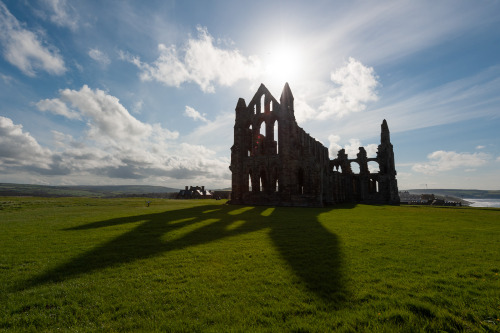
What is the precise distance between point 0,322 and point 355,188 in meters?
52.0

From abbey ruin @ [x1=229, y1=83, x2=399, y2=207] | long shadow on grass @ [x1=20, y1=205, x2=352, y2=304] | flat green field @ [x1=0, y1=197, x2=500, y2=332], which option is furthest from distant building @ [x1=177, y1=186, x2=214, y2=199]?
flat green field @ [x1=0, y1=197, x2=500, y2=332]

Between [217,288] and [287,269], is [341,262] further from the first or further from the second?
[217,288]

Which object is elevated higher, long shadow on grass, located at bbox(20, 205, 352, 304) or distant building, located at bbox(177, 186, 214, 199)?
distant building, located at bbox(177, 186, 214, 199)

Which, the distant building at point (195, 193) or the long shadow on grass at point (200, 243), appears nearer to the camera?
the long shadow on grass at point (200, 243)

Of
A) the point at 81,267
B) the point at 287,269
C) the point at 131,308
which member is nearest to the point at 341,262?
the point at 287,269

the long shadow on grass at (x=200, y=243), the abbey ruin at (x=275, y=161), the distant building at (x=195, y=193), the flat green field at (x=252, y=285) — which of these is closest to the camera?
the flat green field at (x=252, y=285)

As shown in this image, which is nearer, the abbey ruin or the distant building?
the abbey ruin

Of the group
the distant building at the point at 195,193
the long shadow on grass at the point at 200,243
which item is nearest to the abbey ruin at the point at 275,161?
the long shadow on grass at the point at 200,243

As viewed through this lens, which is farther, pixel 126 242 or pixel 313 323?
pixel 126 242

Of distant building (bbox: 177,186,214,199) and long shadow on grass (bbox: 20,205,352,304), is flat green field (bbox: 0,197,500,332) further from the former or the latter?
distant building (bbox: 177,186,214,199)

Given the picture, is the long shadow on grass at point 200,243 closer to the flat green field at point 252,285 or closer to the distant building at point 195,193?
the flat green field at point 252,285

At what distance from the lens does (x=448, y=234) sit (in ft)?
34.1

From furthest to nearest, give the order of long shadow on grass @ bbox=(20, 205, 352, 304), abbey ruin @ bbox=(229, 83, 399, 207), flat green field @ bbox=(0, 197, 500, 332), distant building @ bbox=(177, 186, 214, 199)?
1. distant building @ bbox=(177, 186, 214, 199)
2. abbey ruin @ bbox=(229, 83, 399, 207)
3. long shadow on grass @ bbox=(20, 205, 352, 304)
4. flat green field @ bbox=(0, 197, 500, 332)

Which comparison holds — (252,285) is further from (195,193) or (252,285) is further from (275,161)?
(195,193)
